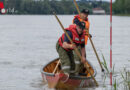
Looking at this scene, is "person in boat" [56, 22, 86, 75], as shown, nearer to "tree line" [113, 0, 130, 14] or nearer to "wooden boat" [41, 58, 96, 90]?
"wooden boat" [41, 58, 96, 90]

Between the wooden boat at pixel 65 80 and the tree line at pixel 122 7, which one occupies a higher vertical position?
the wooden boat at pixel 65 80

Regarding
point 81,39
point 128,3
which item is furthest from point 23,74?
point 128,3

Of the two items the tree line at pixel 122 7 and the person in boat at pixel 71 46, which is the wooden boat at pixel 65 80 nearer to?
the person in boat at pixel 71 46

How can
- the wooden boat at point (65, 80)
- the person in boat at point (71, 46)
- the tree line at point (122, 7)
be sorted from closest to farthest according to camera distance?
the person in boat at point (71, 46) → the wooden boat at point (65, 80) → the tree line at point (122, 7)

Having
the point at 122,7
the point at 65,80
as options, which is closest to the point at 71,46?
the point at 65,80

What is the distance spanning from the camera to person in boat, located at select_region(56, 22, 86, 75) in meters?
11.0

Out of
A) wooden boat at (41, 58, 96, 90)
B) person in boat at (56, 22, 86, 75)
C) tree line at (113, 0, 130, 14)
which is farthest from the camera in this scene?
tree line at (113, 0, 130, 14)

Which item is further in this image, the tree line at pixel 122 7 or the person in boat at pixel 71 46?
the tree line at pixel 122 7

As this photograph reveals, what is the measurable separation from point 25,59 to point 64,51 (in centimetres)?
935

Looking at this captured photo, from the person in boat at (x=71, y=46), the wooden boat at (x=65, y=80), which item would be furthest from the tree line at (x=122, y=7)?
the person in boat at (x=71, y=46)

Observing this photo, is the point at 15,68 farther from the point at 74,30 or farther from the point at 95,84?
the point at 74,30

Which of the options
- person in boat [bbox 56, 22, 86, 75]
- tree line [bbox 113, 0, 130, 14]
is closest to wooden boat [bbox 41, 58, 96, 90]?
person in boat [bbox 56, 22, 86, 75]

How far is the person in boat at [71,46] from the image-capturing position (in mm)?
10998

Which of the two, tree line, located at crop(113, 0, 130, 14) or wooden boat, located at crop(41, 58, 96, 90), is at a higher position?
wooden boat, located at crop(41, 58, 96, 90)
